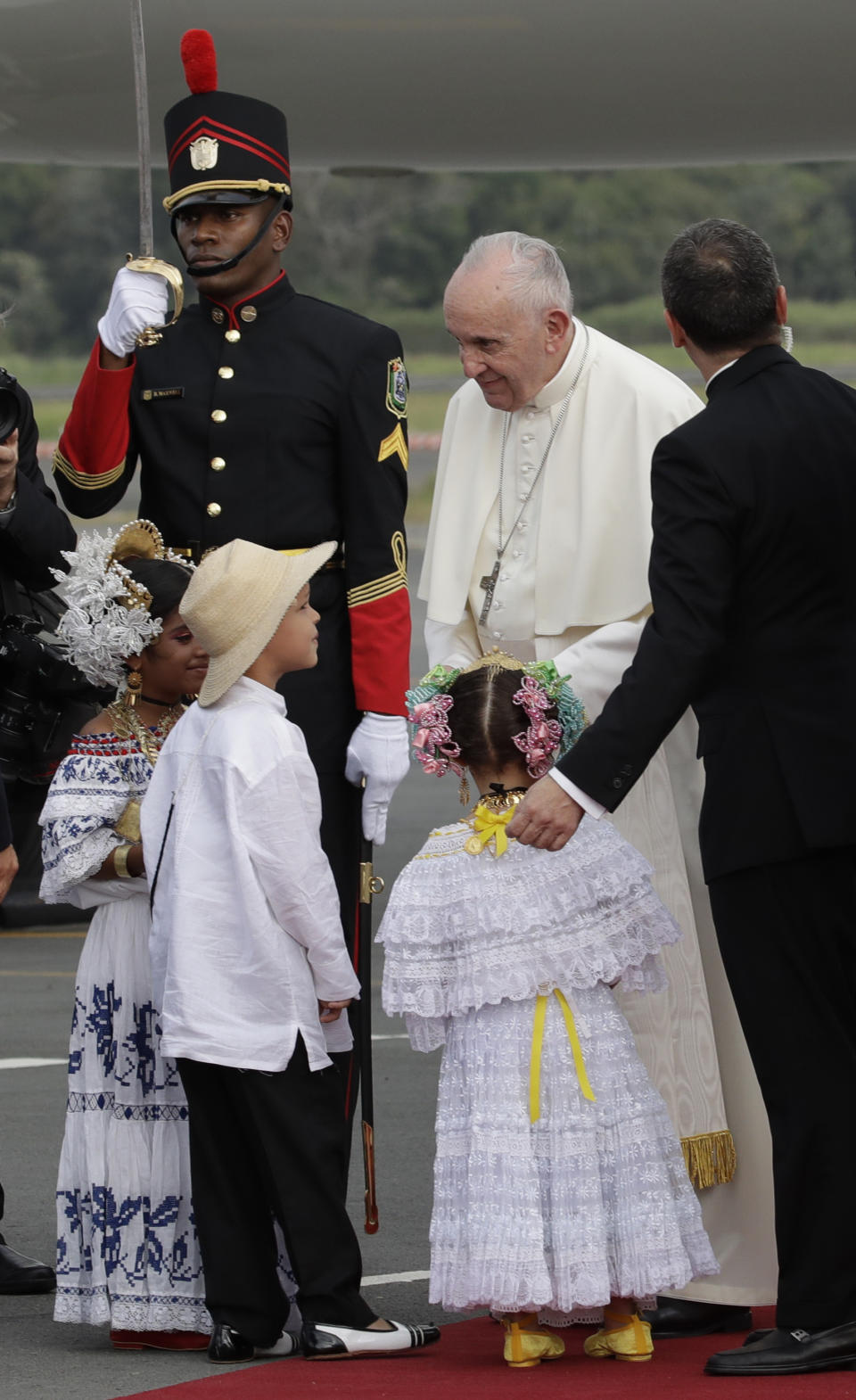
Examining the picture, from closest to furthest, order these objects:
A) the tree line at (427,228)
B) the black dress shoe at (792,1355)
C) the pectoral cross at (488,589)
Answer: the black dress shoe at (792,1355) < the pectoral cross at (488,589) < the tree line at (427,228)

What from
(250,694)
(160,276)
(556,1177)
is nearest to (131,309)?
(160,276)

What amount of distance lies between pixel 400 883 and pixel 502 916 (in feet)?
0.63

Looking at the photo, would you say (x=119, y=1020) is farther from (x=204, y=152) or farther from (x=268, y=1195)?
(x=204, y=152)

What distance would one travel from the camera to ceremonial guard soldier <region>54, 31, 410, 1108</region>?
4199mm

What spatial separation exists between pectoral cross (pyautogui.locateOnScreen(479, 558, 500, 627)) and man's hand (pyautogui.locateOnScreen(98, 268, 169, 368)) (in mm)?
784

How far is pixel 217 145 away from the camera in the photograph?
4219 millimetres

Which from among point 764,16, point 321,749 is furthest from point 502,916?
point 764,16

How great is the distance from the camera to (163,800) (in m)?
3.75

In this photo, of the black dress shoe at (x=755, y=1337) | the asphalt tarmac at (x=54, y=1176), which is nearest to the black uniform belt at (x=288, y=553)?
the asphalt tarmac at (x=54, y=1176)

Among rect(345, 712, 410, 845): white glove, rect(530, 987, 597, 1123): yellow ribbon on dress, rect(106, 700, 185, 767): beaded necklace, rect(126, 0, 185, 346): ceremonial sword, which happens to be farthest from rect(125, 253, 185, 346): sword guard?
rect(530, 987, 597, 1123): yellow ribbon on dress

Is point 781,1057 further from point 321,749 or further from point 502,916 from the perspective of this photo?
point 321,749

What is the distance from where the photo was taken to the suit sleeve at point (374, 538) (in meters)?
4.18

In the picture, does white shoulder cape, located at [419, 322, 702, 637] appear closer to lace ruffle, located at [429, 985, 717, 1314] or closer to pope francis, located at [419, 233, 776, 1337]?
pope francis, located at [419, 233, 776, 1337]

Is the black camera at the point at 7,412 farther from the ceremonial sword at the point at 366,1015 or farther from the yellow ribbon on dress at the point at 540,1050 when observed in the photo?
the yellow ribbon on dress at the point at 540,1050
